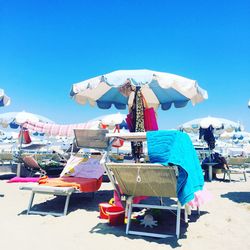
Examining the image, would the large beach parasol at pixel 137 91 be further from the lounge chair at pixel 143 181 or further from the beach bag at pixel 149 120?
the lounge chair at pixel 143 181

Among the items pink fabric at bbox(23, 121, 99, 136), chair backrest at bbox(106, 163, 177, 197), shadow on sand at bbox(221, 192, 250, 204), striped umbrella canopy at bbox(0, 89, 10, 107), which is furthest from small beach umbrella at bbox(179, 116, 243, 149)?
chair backrest at bbox(106, 163, 177, 197)

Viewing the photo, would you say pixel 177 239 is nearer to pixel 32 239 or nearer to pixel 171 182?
pixel 171 182

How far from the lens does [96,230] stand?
3.97 meters

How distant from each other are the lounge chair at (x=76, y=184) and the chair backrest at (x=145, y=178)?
0.67m

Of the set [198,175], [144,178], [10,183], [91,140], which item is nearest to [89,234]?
[144,178]

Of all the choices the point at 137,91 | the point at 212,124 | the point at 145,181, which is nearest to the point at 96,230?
the point at 145,181

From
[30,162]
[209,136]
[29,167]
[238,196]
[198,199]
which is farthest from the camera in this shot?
[209,136]

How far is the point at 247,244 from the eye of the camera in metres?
3.41

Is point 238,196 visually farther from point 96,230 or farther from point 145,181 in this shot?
point 96,230

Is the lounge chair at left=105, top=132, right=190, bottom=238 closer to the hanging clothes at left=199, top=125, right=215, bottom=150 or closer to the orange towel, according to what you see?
the orange towel

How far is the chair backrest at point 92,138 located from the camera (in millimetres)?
5693

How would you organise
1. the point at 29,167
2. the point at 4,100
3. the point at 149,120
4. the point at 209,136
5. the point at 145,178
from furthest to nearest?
the point at 209,136 → the point at 29,167 → the point at 4,100 → the point at 149,120 → the point at 145,178

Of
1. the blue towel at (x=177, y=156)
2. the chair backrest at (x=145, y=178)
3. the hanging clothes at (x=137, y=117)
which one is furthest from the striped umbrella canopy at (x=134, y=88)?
the chair backrest at (x=145, y=178)

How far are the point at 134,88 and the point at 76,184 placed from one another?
2.56m
